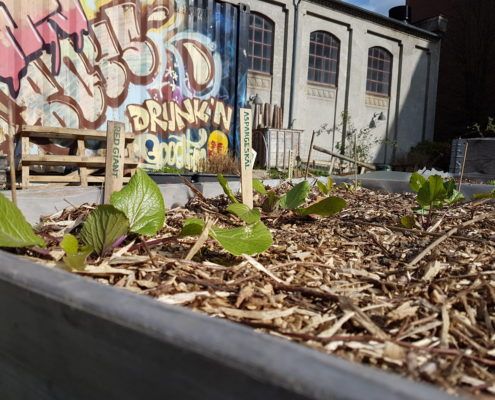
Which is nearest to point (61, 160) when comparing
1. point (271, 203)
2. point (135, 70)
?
point (135, 70)

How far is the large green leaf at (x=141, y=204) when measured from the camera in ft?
4.09

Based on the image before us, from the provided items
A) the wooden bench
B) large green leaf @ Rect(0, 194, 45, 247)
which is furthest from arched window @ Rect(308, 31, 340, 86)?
large green leaf @ Rect(0, 194, 45, 247)

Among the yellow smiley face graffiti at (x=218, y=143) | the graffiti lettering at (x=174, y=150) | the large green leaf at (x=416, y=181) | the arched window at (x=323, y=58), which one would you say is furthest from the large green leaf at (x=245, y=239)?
the arched window at (x=323, y=58)

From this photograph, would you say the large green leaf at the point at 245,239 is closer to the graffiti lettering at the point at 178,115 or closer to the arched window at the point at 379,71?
the graffiti lettering at the point at 178,115

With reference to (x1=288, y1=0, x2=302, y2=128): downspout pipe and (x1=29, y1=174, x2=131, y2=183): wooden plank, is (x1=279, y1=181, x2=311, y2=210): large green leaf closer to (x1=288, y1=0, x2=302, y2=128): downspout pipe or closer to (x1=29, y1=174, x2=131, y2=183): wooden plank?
(x1=29, y1=174, x2=131, y2=183): wooden plank

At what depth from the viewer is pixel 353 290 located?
958 mm

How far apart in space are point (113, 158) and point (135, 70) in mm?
5336

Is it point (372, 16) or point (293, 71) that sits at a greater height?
point (372, 16)

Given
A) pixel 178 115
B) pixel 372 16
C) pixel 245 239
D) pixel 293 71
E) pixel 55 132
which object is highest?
pixel 372 16

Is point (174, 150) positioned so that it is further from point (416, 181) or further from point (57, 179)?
point (416, 181)

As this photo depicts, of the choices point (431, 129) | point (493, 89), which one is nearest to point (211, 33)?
point (431, 129)

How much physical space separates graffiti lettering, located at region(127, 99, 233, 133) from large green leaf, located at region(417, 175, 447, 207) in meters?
5.17

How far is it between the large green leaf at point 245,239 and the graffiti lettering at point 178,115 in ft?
17.7

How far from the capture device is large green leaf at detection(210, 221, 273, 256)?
3.52 ft
